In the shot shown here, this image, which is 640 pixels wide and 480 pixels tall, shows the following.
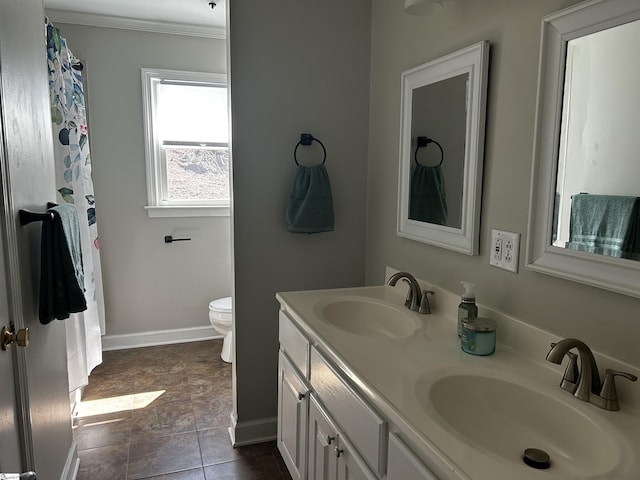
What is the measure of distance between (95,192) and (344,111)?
2.09 metres

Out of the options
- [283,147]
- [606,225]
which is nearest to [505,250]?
[606,225]

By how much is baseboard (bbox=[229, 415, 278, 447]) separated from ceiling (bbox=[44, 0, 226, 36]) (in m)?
2.51

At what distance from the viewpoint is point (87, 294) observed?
9.12 feet

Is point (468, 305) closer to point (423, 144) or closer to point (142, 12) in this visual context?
point (423, 144)

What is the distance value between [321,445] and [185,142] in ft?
8.88

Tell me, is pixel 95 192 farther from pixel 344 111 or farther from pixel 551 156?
pixel 551 156

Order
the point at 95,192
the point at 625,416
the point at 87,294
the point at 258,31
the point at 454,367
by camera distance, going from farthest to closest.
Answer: the point at 95,192, the point at 87,294, the point at 258,31, the point at 454,367, the point at 625,416

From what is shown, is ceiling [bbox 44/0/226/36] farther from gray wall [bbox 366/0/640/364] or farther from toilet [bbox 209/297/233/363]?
toilet [bbox 209/297/233/363]

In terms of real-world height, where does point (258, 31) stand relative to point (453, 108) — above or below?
above

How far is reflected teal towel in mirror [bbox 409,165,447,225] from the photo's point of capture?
181 centimetres

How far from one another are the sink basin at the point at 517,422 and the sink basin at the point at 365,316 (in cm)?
57

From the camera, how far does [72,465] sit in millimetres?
2141

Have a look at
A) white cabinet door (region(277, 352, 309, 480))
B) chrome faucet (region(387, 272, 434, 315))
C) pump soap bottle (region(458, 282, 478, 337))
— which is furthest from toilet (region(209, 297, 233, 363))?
pump soap bottle (region(458, 282, 478, 337))

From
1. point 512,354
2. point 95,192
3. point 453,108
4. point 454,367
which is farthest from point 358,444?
point 95,192
